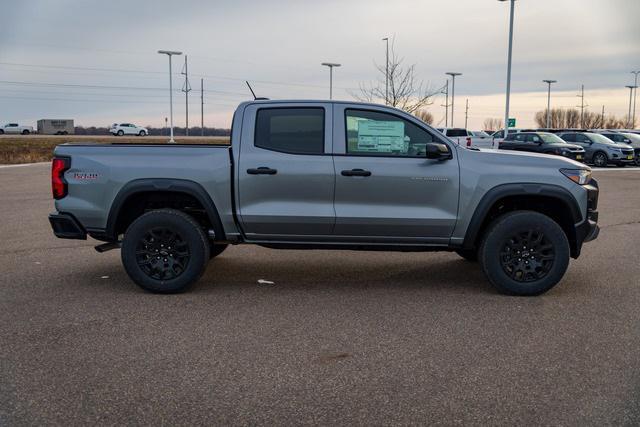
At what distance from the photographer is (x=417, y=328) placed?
210 inches

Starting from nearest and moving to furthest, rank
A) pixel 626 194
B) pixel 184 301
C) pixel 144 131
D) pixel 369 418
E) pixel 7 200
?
pixel 369 418
pixel 184 301
pixel 7 200
pixel 626 194
pixel 144 131

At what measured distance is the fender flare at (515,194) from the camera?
20.7 feet

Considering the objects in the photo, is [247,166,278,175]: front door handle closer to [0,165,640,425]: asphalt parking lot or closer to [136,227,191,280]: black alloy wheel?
[136,227,191,280]: black alloy wheel

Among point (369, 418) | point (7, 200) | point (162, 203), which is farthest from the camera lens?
point (7, 200)

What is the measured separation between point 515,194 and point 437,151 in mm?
879

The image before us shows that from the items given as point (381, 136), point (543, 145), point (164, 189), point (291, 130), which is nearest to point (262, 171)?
point (291, 130)

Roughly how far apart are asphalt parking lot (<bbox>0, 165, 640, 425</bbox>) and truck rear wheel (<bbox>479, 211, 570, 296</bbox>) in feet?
0.72

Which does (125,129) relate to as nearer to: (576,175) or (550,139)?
(550,139)

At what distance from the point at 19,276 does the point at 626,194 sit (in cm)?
1516

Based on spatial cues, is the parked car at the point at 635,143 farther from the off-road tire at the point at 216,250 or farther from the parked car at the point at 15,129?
the parked car at the point at 15,129

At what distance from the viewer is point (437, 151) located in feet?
20.3

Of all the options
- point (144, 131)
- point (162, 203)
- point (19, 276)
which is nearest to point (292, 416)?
point (162, 203)

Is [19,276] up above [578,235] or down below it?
below

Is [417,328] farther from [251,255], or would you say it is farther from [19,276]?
[19,276]
